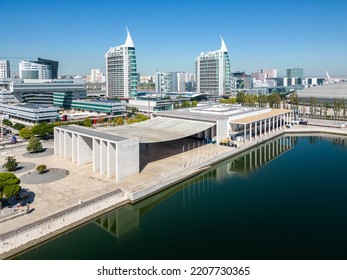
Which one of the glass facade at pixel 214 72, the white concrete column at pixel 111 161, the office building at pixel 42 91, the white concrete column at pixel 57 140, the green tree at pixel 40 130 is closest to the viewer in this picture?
the white concrete column at pixel 111 161

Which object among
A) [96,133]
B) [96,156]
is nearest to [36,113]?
[96,133]

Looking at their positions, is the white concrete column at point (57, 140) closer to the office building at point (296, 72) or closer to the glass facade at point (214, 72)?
the glass facade at point (214, 72)

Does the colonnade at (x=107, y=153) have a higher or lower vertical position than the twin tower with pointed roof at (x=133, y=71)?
lower

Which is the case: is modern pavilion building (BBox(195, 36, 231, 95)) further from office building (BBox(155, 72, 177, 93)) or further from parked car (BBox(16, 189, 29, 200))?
parked car (BBox(16, 189, 29, 200))

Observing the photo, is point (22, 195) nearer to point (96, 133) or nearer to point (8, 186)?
point (8, 186)

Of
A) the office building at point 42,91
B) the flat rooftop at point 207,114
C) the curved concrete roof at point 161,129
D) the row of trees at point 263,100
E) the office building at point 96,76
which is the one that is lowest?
the curved concrete roof at point 161,129

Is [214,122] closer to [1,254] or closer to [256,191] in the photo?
[256,191]

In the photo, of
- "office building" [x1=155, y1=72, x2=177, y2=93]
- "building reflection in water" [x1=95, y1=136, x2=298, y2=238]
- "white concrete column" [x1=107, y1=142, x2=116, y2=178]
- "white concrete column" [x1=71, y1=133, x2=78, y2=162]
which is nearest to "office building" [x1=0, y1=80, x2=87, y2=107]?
"white concrete column" [x1=71, y1=133, x2=78, y2=162]

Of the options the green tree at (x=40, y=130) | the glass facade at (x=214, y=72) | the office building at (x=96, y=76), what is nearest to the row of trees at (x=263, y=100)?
the glass facade at (x=214, y=72)
